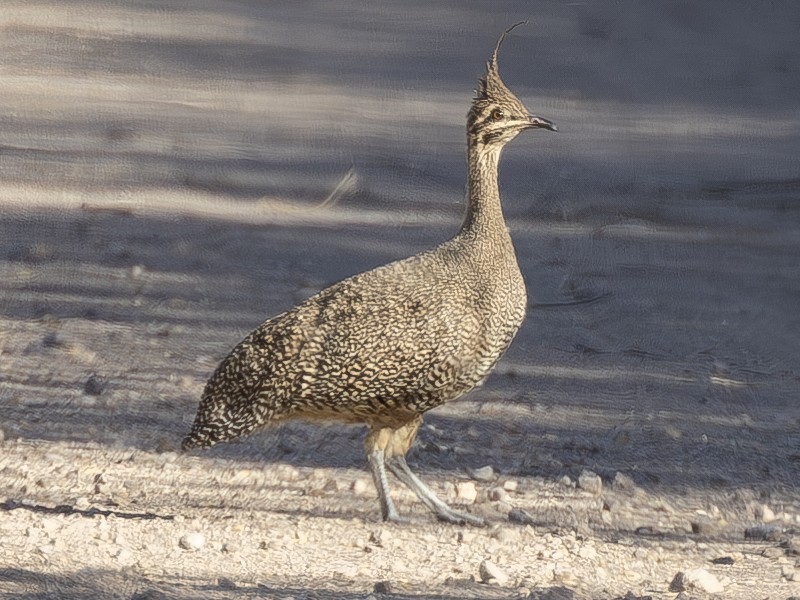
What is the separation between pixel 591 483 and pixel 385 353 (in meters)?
1.21

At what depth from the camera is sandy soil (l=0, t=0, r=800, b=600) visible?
5320 mm

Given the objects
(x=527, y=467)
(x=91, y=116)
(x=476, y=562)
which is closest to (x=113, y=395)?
(x=527, y=467)

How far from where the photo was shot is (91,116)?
11539 millimetres

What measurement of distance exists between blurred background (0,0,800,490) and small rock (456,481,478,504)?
311 mm

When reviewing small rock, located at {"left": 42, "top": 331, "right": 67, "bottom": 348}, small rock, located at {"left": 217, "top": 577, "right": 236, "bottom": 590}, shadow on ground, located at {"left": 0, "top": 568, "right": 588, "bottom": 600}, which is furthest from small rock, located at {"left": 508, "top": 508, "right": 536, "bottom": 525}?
small rock, located at {"left": 42, "top": 331, "right": 67, "bottom": 348}

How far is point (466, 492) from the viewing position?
5.98 meters

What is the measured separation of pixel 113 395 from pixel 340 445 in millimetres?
1145

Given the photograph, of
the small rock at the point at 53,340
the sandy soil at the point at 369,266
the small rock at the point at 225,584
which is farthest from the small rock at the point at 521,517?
the small rock at the point at 53,340

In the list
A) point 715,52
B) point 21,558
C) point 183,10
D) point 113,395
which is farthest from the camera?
point 183,10

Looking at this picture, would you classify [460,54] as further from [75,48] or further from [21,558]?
[21,558]

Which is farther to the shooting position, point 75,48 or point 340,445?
point 75,48

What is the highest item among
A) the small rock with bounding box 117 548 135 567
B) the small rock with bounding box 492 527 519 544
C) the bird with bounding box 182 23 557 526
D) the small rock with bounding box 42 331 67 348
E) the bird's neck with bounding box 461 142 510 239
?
the bird's neck with bounding box 461 142 510 239

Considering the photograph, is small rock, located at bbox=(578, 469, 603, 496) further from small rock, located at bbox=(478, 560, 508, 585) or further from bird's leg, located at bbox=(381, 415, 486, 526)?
small rock, located at bbox=(478, 560, 508, 585)

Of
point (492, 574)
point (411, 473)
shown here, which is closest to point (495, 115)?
point (411, 473)
